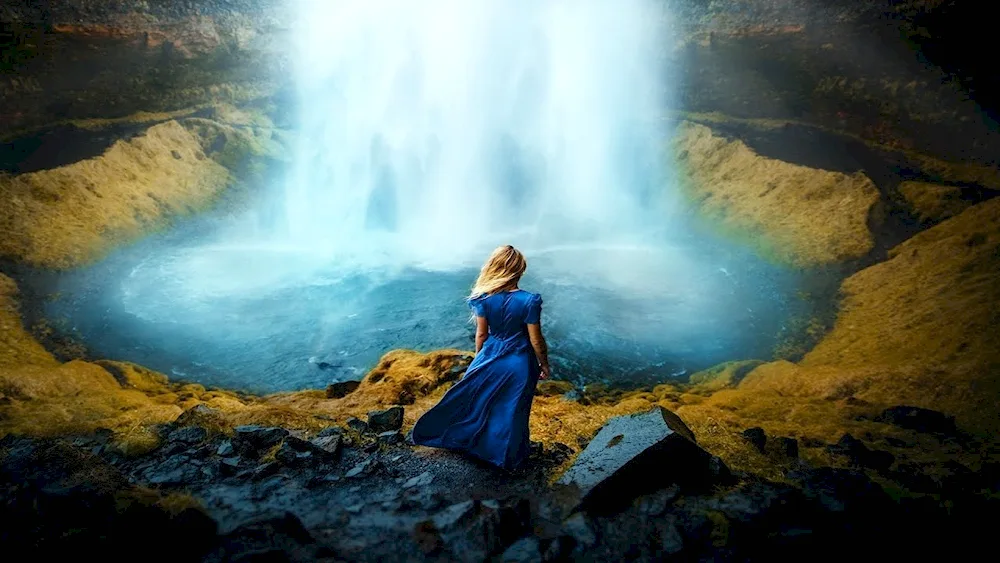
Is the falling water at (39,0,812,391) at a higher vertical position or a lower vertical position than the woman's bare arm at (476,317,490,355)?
higher

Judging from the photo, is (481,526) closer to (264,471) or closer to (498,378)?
(498,378)

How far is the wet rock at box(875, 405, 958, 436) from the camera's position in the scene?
514cm

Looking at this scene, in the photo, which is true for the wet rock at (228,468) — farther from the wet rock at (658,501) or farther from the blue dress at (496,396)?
the wet rock at (658,501)

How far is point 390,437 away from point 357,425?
560mm

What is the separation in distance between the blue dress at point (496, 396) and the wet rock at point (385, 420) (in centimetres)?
84

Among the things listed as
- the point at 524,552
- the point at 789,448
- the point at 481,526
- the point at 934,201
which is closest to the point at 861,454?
the point at 789,448

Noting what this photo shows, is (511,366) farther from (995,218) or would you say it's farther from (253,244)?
(253,244)

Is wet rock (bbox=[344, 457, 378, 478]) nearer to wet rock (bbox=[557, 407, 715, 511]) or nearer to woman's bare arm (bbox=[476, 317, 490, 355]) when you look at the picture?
woman's bare arm (bbox=[476, 317, 490, 355])

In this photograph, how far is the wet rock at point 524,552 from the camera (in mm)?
2900

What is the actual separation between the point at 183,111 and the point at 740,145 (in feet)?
83.4

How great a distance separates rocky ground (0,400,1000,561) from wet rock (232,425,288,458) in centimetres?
2

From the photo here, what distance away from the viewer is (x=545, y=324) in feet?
39.1

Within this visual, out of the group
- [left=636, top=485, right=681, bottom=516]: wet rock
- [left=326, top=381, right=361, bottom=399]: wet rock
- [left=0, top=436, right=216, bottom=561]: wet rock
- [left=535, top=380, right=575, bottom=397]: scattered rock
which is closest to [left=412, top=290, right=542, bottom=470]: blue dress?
[left=636, top=485, right=681, bottom=516]: wet rock

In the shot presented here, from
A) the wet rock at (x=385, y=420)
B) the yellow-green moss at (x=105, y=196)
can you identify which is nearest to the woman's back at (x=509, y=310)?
the wet rock at (x=385, y=420)
